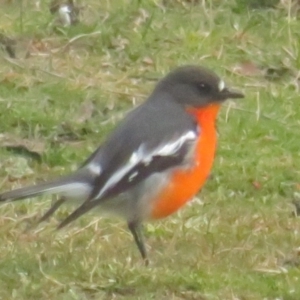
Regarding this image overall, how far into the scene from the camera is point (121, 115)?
28.7 feet

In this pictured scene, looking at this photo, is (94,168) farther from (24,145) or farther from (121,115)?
(121,115)

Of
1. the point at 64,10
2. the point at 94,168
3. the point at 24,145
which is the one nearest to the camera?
the point at 94,168

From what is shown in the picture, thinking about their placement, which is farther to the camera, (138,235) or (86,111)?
(86,111)

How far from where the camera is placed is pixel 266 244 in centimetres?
701

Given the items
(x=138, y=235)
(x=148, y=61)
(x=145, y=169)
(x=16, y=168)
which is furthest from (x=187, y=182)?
(x=148, y=61)

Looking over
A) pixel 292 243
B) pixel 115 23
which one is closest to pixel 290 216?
pixel 292 243

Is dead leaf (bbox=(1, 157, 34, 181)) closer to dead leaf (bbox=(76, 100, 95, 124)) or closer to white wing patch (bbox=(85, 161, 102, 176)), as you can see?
dead leaf (bbox=(76, 100, 95, 124))

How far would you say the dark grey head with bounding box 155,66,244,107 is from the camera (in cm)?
711

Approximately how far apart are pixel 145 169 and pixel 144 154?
0.08 m

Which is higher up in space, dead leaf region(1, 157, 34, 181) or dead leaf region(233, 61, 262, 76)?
dead leaf region(1, 157, 34, 181)

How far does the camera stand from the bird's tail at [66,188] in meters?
6.32

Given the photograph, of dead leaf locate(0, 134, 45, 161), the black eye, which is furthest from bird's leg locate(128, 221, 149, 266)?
dead leaf locate(0, 134, 45, 161)

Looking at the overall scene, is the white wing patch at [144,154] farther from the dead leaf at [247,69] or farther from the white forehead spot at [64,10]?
the white forehead spot at [64,10]

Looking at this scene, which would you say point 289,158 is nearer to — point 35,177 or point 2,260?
point 35,177
